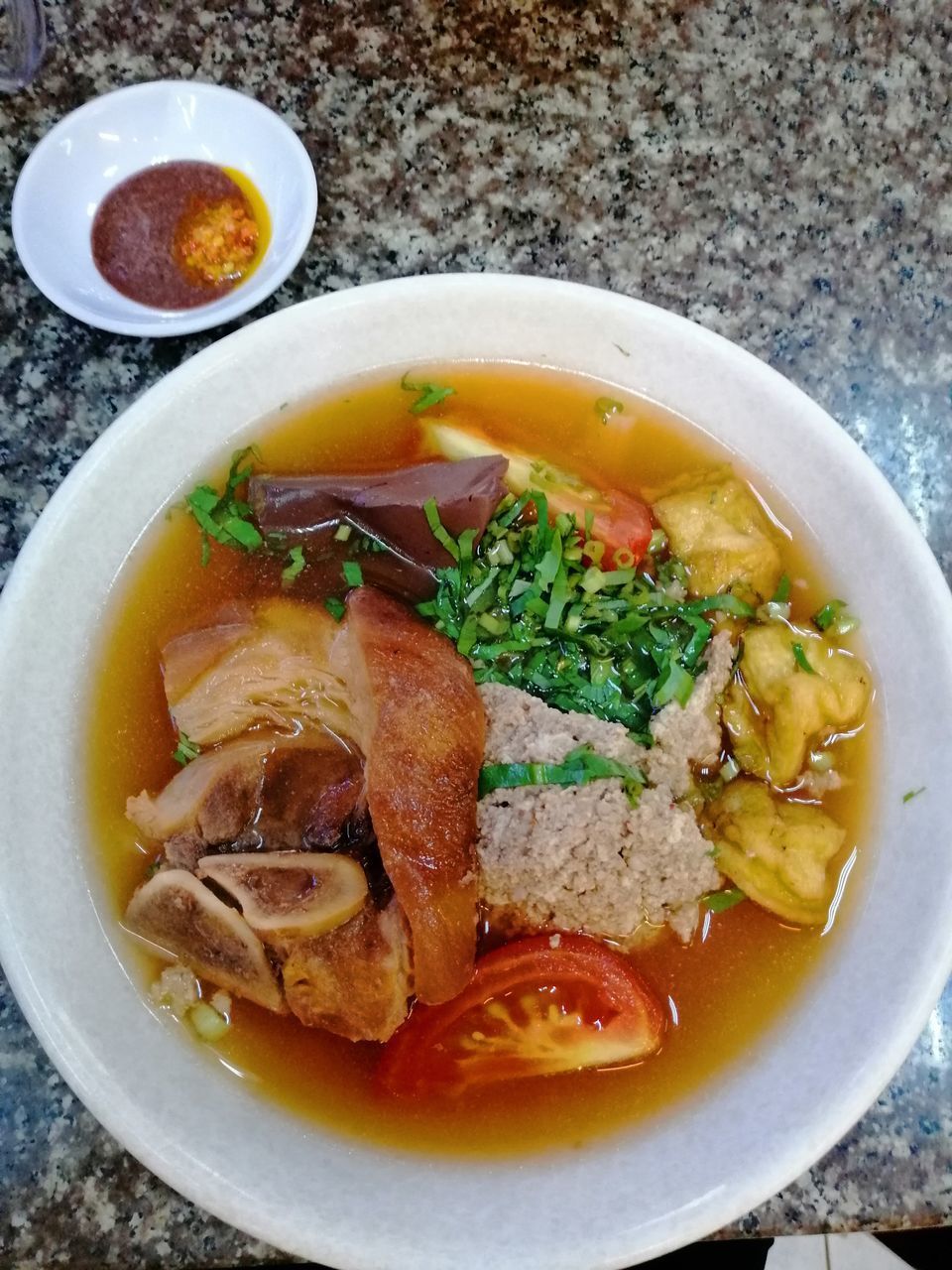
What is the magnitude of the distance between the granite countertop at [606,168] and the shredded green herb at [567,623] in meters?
0.61

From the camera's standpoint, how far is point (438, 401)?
192cm

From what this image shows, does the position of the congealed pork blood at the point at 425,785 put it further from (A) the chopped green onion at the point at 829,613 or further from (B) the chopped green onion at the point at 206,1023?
(A) the chopped green onion at the point at 829,613

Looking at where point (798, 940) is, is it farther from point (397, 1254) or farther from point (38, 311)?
point (38, 311)

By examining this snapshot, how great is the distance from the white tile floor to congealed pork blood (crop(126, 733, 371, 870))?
6.17 feet

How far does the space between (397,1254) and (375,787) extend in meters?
0.68

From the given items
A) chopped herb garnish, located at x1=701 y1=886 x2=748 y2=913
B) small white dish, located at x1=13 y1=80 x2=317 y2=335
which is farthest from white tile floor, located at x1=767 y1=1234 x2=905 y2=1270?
small white dish, located at x1=13 y1=80 x2=317 y2=335

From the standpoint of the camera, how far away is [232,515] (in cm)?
186

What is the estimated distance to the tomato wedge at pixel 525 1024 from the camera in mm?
1722

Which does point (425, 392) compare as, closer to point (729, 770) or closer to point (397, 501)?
point (397, 501)

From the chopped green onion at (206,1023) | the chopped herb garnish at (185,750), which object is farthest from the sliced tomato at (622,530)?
the chopped green onion at (206,1023)

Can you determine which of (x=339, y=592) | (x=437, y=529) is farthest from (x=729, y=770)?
(x=339, y=592)

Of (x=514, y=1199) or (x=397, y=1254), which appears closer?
(x=397, y=1254)

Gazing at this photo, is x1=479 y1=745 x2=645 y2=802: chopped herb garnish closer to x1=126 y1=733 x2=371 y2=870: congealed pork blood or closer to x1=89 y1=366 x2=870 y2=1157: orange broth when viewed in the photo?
x1=126 y1=733 x2=371 y2=870: congealed pork blood

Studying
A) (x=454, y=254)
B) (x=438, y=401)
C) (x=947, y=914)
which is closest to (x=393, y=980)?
(x=947, y=914)
